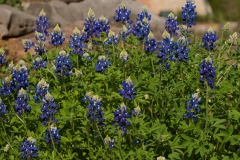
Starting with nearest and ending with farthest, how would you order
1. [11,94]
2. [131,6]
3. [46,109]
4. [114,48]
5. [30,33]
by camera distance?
[46,109], [11,94], [114,48], [30,33], [131,6]

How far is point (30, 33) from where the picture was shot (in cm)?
Answer: 939

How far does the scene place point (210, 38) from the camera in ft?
16.4

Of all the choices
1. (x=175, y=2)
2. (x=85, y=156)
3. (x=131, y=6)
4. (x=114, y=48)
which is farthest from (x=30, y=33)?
(x=175, y=2)

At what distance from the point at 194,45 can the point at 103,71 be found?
1.28m

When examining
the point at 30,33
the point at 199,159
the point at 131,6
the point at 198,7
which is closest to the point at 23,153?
the point at 199,159

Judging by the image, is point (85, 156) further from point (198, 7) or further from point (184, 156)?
point (198, 7)

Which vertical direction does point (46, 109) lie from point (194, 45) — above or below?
below

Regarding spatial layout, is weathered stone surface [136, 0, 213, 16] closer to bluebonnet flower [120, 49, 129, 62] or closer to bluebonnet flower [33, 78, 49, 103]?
bluebonnet flower [120, 49, 129, 62]

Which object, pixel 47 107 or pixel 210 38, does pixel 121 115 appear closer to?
pixel 47 107

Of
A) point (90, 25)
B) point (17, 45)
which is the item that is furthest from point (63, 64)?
point (17, 45)

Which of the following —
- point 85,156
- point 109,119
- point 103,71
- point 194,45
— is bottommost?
point 85,156

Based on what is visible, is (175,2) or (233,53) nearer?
(233,53)

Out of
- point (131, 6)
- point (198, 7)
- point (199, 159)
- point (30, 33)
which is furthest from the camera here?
point (198, 7)

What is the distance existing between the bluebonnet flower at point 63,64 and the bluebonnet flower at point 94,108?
883mm
